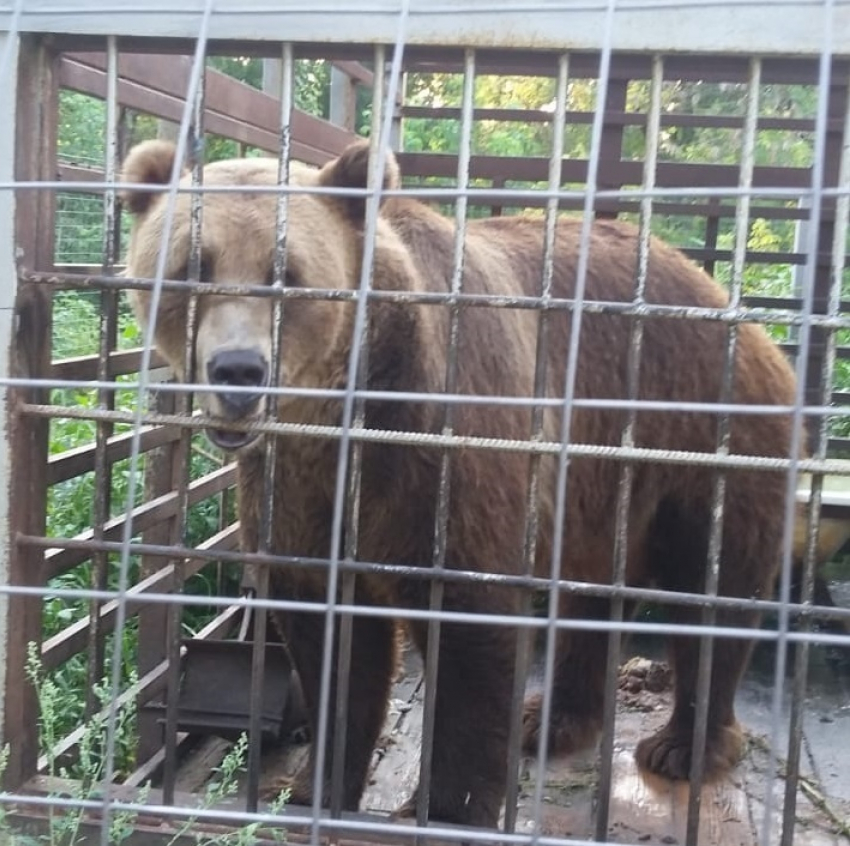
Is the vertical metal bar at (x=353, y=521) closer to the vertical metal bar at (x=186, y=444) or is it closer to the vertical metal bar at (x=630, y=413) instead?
the vertical metal bar at (x=186, y=444)

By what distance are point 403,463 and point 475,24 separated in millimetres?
1189

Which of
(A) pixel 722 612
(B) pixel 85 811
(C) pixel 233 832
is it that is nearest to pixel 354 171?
(C) pixel 233 832

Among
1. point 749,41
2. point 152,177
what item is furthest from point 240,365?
point 749,41

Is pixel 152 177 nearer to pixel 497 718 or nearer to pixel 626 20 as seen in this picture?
pixel 626 20

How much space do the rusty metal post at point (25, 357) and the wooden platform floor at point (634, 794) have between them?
1.02m

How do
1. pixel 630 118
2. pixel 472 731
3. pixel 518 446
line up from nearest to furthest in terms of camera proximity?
pixel 518 446, pixel 472 731, pixel 630 118

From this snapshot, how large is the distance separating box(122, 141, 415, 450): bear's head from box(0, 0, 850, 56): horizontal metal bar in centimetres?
37

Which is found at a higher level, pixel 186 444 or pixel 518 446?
pixel 518 446

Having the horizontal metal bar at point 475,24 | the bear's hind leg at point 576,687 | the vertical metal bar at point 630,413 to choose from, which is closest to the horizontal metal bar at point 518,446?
the vertical metal bar at point 630,413

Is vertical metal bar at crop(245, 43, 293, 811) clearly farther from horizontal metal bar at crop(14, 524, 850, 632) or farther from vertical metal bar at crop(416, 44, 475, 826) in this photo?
vertical metal bar at crop(416, 44, 475, 826)

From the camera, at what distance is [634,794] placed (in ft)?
12.9

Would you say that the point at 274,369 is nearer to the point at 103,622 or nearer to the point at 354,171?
the point at 354,171

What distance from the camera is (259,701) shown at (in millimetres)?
3033

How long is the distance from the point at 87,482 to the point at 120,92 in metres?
2.78
